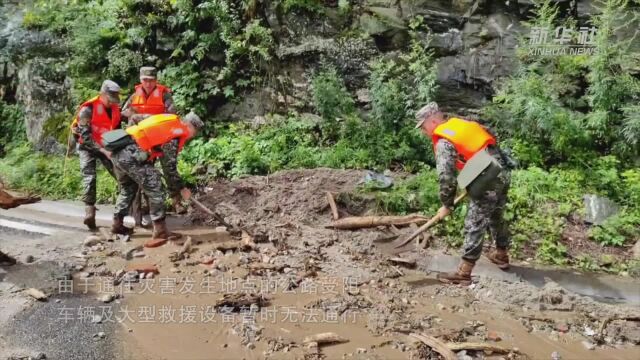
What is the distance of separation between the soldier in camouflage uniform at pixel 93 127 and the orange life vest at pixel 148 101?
10.4 inches

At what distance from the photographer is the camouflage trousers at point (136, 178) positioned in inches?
244

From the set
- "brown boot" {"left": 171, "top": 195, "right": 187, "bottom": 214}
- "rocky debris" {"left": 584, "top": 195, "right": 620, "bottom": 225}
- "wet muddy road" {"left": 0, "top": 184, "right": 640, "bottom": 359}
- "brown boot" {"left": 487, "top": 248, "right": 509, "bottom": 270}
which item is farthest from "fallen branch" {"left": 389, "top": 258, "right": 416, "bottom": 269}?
"brown boot" {"left": 171, "top": 195, "right": 187, "bottom": 214}

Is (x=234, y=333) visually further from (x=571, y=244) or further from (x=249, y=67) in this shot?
(x=249, y=67)

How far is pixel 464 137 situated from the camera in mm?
5270

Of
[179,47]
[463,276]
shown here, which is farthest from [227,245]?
[179,47]

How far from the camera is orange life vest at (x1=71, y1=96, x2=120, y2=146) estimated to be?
662 centimetres

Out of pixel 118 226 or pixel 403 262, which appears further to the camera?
pixel 118 226

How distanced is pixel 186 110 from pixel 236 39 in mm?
1660

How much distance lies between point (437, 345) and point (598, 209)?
382 cm

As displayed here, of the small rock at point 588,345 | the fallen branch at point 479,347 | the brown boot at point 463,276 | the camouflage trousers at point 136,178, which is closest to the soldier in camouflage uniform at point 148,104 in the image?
the camouflage trousers at point 136,178

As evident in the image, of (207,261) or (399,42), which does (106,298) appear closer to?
(207,261)

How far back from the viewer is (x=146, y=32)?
9828mm

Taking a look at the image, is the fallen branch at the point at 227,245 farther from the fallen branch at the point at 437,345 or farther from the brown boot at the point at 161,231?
the fallen branch at the point at 437,345

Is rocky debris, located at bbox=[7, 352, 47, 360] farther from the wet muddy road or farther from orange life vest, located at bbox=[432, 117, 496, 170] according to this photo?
orange life vest, located at bbox=[432, 117, 496, 170]
